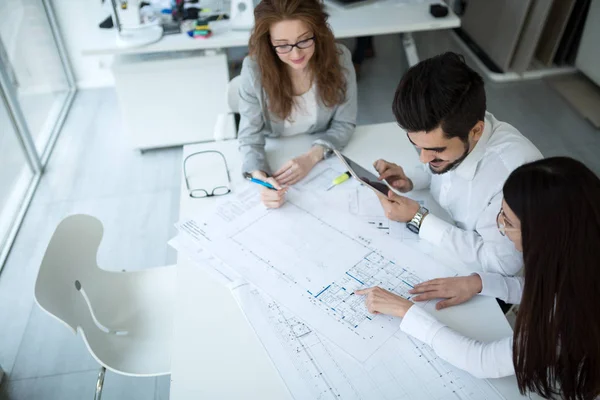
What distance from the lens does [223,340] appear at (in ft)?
3.76

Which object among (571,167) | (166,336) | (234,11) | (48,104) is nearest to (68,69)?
(48,104)

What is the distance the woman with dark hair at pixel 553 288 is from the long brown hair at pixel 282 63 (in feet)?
3.06

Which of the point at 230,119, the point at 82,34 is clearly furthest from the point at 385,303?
the point at 82,34

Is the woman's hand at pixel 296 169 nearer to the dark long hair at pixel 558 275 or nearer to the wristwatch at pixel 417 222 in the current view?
the wristwatch at pixel 417 222

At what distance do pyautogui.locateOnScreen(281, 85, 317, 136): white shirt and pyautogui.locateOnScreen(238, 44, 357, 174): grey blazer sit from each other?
18 mm

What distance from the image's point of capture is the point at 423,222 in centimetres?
136

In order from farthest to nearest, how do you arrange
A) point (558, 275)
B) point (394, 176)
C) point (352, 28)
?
point (352, 28) → point (394, 176) → point (558, 275)

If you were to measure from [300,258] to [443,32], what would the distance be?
3816mm

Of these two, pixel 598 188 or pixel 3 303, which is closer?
pixel 598 188

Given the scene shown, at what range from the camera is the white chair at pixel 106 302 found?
54.5 inches

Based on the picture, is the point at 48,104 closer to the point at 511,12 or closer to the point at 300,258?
the point at 300,258

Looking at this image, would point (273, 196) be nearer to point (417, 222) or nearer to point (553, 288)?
point (417, 222)

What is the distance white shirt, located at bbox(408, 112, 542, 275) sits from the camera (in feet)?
4.18

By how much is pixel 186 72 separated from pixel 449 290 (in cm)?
220
